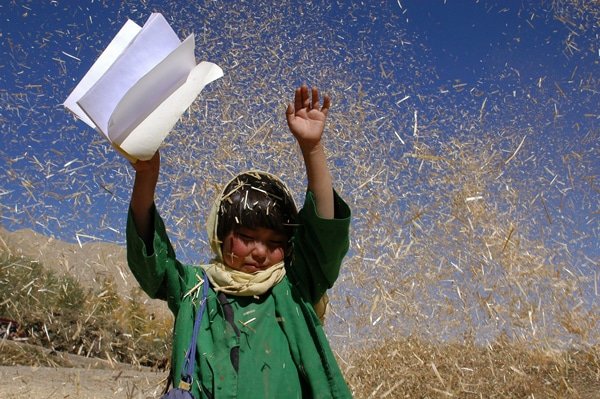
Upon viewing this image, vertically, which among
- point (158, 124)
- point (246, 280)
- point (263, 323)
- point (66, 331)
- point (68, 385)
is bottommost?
point (66, 331)

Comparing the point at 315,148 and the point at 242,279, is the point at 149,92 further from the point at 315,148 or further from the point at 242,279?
the point at 242,279

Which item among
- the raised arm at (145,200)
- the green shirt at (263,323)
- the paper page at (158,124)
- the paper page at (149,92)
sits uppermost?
the paper page at (149,92)

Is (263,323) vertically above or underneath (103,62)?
underneath


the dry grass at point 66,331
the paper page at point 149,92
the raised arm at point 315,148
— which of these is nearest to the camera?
the paper page at point 149,92

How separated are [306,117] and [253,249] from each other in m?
0.63

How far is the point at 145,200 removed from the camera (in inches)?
92.4

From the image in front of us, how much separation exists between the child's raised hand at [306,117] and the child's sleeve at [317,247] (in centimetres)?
24

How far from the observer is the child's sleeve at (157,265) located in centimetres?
233

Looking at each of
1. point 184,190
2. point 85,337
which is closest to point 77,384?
point 184,190

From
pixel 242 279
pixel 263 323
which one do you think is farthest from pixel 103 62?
pixel 263 323

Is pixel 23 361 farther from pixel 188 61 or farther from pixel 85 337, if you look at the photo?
pixel 188 61

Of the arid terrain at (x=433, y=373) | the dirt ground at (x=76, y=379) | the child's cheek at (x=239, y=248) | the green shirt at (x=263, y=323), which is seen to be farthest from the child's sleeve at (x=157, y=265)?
the arid terrain at (x=433, y=373)

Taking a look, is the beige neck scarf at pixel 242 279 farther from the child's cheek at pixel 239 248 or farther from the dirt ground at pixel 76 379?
the dirt ground at pixel 76 379

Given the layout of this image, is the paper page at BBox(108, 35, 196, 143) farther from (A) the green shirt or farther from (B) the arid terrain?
(B) the arid terrain
